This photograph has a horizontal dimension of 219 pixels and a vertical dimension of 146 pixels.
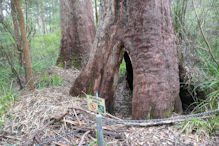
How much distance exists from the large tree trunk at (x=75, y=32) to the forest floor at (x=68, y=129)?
89.4 inches

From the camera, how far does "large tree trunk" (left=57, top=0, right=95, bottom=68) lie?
501 cm

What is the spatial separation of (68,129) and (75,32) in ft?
10.9

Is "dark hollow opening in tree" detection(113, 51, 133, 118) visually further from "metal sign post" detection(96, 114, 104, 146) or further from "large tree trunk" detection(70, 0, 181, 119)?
"metal sign post" detection(96, 114, 104, 146)

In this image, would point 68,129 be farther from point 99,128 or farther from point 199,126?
point 199,126

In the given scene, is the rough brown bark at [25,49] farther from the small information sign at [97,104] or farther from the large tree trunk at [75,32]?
the small information sign at [97,104]

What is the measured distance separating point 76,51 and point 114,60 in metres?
2.44

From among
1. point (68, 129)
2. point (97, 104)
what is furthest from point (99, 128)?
point (68, 129)

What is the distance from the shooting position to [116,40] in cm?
282

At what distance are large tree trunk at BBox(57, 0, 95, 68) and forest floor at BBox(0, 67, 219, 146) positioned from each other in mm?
2271

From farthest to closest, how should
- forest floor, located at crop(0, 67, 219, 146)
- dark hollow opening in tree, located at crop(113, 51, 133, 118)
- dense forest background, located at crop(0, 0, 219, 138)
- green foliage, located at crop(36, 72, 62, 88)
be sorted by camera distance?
green foliage, located at crop(36, 72, 62, 88) < dark hollow opening in tree, located at crop(113, 51, 133, 118) < dense forest background, located at crop(0, 0, 219, 138) < forest floor, located at crop(0, 67, 219, 146)

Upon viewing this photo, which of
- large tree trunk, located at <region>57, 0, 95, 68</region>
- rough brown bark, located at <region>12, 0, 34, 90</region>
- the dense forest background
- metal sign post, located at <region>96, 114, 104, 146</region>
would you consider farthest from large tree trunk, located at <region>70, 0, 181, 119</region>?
large tree trunk, located at <region>57, 0, 95, 68</region>

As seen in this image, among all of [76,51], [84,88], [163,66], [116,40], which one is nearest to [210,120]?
[163,66]

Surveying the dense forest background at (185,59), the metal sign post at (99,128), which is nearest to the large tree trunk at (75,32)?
the dense forest background at (185,59)

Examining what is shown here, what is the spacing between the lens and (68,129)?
7.67 feet
